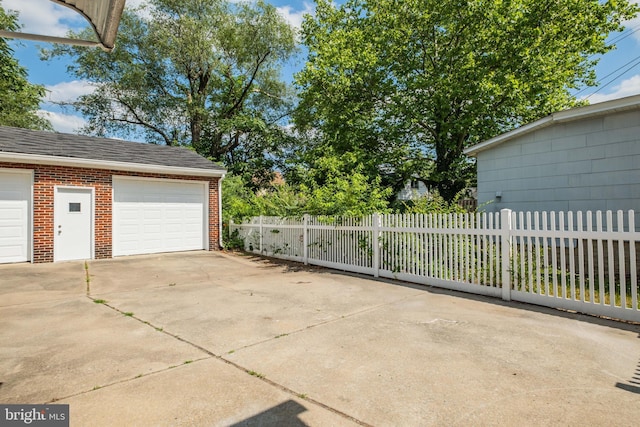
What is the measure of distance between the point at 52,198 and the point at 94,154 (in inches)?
65.4

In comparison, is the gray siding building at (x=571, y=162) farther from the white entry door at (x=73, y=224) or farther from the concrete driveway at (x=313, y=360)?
the white entry door at (x=73, y=224)

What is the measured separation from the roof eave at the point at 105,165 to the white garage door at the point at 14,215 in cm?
39

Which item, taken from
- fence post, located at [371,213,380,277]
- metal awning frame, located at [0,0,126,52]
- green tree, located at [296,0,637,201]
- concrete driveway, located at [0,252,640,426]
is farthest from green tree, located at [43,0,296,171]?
metal awning frame, located at [0,0,126,52]

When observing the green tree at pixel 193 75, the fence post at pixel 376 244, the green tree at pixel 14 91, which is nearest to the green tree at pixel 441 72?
the green tree at pixel 193 75

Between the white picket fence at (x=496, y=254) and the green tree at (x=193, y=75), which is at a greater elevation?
the green tree at (x=193, y=75)

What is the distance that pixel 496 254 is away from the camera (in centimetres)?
569

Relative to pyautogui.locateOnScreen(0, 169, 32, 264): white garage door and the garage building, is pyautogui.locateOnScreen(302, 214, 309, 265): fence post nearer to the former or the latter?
the garage building

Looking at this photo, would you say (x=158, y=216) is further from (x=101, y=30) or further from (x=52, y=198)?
(x=101, y=30)

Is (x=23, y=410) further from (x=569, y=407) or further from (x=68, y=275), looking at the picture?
(x=68, y=275)

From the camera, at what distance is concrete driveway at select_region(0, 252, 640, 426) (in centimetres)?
243

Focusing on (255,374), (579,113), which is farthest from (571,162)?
(255,374)

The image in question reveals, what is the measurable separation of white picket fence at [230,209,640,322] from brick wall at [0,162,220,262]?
559 cm

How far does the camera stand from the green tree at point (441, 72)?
1377 cm

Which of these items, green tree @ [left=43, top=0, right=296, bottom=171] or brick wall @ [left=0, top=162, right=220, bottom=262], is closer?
brick wall @ [left=0, top=162, right=220, bottom=262]
